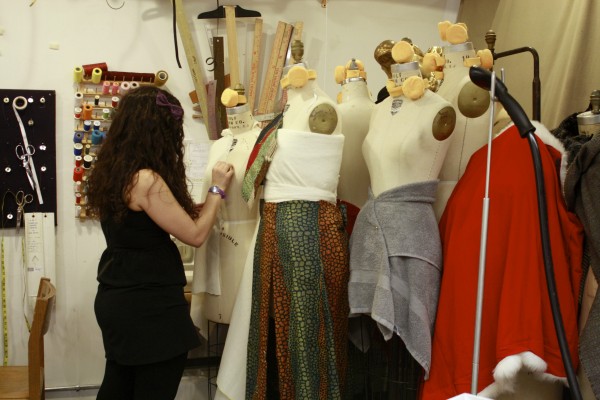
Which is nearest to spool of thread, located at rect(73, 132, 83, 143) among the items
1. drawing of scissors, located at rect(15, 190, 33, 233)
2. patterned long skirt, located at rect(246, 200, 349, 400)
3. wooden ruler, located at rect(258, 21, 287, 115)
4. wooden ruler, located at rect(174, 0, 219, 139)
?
drawing of scissors, located at rect(15, 190, 33, 233)

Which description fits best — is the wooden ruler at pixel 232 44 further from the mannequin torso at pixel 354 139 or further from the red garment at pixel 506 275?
the red garment at pixel 506 275

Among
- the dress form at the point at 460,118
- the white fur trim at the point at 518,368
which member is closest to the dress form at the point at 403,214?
the dress form at the point at 460,118

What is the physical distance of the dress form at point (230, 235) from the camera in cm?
220

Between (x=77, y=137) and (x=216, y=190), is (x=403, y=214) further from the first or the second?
(x=77, y=137)

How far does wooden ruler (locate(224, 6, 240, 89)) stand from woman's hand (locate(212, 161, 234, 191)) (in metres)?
1.12

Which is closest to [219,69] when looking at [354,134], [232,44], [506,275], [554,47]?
[232,44]

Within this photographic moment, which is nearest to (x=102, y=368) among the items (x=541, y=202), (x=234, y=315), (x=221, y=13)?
(x=234, y=315)

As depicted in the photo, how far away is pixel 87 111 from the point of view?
10.00 feet

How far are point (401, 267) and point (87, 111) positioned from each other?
1.98 metres

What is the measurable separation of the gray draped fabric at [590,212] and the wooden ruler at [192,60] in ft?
6.62

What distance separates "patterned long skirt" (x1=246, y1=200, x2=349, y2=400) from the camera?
1860 millimetres

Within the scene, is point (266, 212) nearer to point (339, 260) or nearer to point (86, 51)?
point (339, 260)

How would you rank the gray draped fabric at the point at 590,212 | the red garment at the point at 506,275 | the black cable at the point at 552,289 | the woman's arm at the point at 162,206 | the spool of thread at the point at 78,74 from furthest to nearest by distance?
the spool of thread at the point at 78,74 < the woman's arm at the point at 162,206 < the red garment at the point at 506,275 < the gray draped fabric at the point at 590,212 < the black cable at the point at 552,289

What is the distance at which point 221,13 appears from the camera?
3.19 meters
